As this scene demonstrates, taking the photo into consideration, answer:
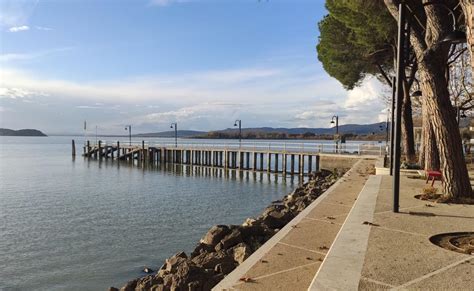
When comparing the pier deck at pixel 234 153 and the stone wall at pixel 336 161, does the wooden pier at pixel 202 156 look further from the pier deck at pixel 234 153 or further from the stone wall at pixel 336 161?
the stone wall at pixel 336 161

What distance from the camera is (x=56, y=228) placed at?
588 inches

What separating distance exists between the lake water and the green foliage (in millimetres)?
7771

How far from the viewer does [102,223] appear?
15.9m

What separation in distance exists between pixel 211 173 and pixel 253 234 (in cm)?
2969

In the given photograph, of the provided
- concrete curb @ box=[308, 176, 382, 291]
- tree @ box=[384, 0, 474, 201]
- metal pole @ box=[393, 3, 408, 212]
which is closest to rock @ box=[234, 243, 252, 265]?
concrete curb @ box=[308, 176, 382, 291]

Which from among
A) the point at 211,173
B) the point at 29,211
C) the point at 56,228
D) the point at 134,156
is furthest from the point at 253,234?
the point at 134,156

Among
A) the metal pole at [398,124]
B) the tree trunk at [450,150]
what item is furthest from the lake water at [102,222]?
the tree trunk at [450,150]

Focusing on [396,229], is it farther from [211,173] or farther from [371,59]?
[211,173]

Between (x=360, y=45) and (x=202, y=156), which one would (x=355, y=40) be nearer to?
(x=360, y=45)

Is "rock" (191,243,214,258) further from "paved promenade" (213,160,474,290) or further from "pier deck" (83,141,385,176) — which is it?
"pier deck" (83,141,385,176)

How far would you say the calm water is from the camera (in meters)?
10.5

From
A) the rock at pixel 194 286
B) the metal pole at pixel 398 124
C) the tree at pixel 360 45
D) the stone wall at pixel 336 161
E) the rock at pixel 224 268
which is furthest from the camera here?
the stone wall at pixel 336 161

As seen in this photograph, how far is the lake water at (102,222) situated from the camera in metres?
10.5

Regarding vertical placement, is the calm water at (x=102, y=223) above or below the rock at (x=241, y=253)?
below
